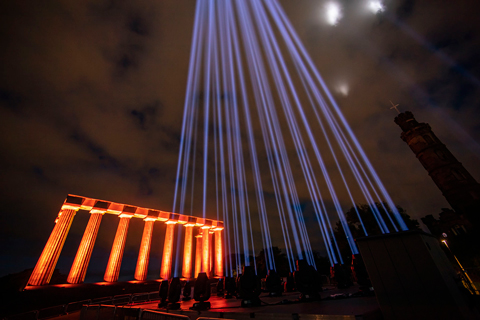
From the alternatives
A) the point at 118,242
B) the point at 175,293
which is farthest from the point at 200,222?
the point at 175,293

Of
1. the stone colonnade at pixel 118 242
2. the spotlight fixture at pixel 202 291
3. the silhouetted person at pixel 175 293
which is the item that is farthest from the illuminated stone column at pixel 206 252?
the spotlight fixture at pixel 202 291

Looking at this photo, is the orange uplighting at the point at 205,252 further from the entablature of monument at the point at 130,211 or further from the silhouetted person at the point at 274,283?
the silhouetted person at the point at 274,283

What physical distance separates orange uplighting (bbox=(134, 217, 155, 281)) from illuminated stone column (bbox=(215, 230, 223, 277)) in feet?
53.8

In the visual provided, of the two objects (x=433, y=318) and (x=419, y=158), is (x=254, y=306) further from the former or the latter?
(x=419, y=158)

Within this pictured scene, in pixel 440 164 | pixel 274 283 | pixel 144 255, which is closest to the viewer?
pixel 274 283

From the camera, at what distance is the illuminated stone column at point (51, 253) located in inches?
847

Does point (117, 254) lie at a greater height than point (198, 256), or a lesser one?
lesser

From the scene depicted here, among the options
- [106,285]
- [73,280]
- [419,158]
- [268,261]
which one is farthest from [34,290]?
[419,158]

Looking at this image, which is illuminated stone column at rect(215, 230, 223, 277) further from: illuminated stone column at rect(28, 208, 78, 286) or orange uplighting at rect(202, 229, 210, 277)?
illuminated stone column at rect(28, 208, 78, 286)

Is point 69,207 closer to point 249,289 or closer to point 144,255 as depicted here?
point 144,255

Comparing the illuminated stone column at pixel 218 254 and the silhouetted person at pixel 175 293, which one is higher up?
the illuminated stone column at pixel 218 254

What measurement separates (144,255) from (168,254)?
4.23 m

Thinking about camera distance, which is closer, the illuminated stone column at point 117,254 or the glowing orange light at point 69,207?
the glowing orange light at point 69,207

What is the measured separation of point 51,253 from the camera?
76.6 feet
